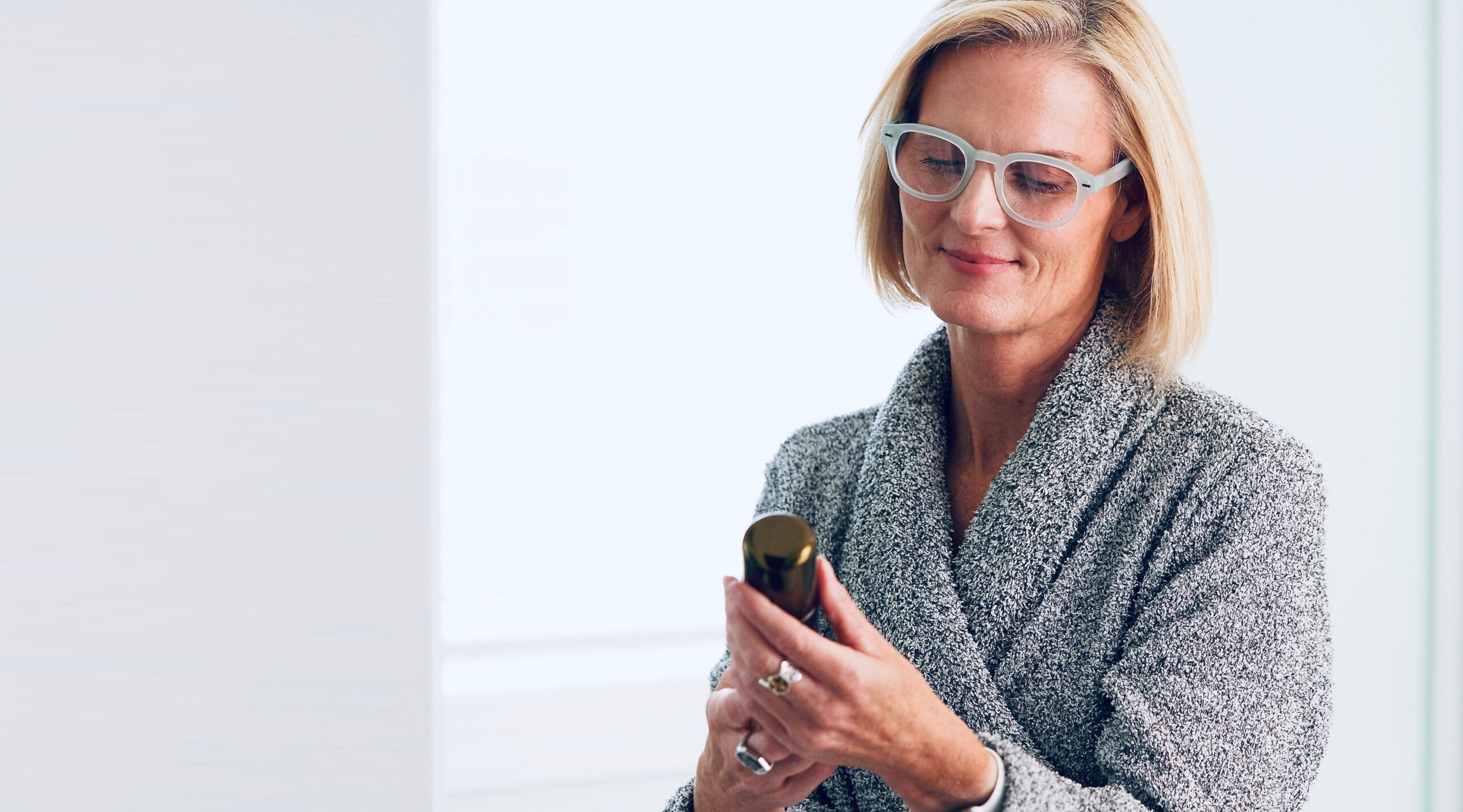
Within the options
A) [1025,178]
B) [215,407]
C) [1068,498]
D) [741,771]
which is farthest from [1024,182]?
[215,407]

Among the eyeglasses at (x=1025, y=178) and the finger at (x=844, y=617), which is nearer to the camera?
the finger at (x=844, y=617)

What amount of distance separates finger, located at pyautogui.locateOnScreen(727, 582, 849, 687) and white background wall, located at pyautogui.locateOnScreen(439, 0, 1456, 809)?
3.59ft

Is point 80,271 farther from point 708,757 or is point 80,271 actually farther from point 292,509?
point 708,757

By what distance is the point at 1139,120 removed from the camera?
97 centimetres

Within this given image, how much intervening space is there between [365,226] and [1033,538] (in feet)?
2.40

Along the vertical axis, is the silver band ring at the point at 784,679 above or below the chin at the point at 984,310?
below

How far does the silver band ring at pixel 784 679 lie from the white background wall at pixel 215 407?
0.54 m

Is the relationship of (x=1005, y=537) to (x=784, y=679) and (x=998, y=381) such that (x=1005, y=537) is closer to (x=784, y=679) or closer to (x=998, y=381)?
(x=998, y=381)

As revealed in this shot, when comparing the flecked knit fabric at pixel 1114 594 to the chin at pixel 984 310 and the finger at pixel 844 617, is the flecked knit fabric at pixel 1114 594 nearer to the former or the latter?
the chin at pixel 984 310

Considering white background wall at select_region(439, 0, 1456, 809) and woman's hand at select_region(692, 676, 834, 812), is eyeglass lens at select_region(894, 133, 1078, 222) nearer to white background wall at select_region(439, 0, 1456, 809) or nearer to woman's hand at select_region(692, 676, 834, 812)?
woman's hand at select_region(692, 676, 834, 812)

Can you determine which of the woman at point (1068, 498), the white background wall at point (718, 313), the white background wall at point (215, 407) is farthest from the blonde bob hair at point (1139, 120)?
the white background wall at point (718, 313)

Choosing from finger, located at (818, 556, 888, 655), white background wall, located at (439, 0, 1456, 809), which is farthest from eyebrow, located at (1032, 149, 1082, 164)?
white background wall, located at (439, 0, 1456, 809)

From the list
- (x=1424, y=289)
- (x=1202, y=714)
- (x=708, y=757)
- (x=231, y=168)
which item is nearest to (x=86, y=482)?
(x=231, y=168)

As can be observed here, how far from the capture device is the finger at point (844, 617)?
0.71 meters
